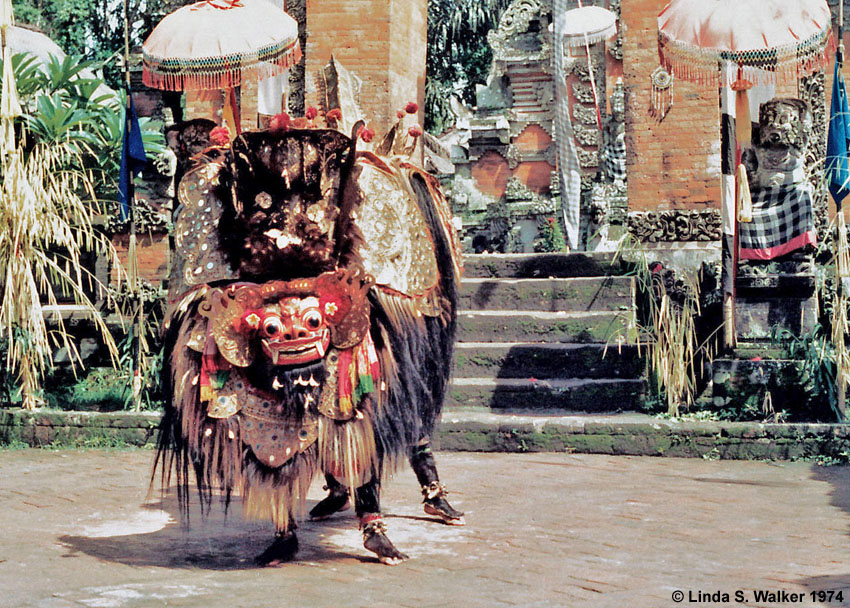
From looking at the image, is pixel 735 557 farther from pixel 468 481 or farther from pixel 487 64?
pixel 487 64

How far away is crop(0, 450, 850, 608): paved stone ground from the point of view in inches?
155

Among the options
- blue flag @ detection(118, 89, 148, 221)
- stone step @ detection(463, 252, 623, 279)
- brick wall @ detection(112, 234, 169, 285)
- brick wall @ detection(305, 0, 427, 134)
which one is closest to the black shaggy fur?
blue flag @ detection(118, 89, 148, 221)

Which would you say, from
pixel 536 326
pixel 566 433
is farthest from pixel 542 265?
pixel 566 433

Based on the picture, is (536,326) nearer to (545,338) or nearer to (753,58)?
(545,338)

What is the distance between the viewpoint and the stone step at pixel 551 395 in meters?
8.35

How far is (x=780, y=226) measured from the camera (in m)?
8.67

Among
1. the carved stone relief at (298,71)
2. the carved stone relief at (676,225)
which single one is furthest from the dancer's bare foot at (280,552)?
the carved stone relief at (298,71)

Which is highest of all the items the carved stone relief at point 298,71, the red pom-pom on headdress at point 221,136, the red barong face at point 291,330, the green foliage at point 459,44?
the green foliage at point 459,44

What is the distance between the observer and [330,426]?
4.33 meters

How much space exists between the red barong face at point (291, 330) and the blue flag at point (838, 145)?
4825mm

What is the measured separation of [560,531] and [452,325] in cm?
107

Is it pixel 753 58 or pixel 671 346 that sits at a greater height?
pixel 753 58

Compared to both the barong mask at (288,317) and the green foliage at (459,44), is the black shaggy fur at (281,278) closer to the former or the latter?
the barong mask at (288,317)

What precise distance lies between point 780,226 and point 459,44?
20213mm
